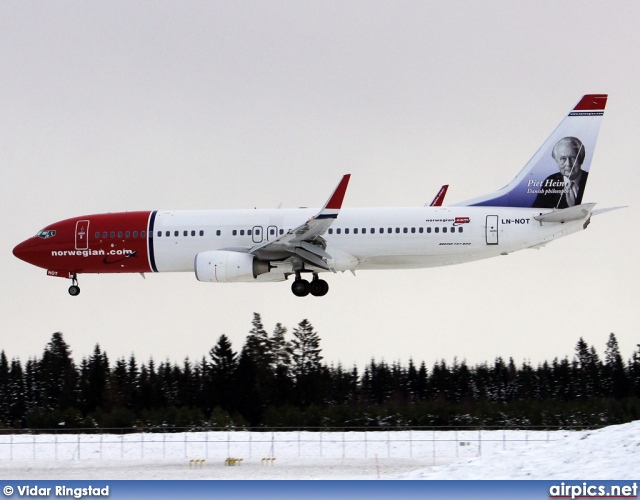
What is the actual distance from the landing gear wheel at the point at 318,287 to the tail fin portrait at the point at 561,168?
635 cm

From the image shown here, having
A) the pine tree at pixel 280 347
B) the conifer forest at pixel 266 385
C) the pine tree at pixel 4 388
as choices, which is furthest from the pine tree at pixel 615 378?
the pine tree at pixel 4 388

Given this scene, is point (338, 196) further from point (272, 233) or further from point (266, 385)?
point (266, 385)

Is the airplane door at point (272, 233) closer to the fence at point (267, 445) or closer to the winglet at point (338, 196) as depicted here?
the winglet at point (338, 196)

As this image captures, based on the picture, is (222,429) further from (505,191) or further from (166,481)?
(166,481)

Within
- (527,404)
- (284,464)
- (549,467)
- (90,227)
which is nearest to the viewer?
(549,467)

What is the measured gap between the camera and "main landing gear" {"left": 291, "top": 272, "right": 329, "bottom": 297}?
44.5 m

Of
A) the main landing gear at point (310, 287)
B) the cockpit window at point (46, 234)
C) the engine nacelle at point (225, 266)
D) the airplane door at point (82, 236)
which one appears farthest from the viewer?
the cockpit window at point (46, 234)

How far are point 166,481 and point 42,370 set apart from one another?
73935 mm

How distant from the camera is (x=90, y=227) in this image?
1838 inches

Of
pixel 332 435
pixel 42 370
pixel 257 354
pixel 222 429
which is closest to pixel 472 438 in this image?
pixel 332 435

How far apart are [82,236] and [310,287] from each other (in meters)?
9.84

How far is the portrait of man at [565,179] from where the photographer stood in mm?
43656

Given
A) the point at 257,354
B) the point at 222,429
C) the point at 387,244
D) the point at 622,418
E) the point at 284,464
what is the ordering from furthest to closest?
1. the point at 257,354
2. the point at 622,418
3. the point at 222,429
4. the point at 387,244
5. the point at 284,464

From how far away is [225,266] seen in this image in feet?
142
